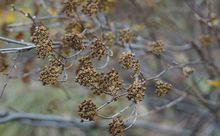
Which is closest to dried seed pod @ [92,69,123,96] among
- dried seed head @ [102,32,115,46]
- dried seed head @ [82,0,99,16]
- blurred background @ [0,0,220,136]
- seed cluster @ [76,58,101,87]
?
seed cluster @ [76,58,101,87]

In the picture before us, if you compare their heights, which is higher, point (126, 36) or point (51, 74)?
point (126, 36)

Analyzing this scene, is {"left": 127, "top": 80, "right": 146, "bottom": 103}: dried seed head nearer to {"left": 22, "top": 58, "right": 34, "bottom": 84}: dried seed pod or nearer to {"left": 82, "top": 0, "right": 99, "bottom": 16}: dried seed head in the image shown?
{"left": 82, "top": 0, "right": 99, "bottom": 16}: dried seed head

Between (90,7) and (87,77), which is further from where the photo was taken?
(90,7)

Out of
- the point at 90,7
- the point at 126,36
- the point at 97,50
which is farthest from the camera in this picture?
the point at 126,36

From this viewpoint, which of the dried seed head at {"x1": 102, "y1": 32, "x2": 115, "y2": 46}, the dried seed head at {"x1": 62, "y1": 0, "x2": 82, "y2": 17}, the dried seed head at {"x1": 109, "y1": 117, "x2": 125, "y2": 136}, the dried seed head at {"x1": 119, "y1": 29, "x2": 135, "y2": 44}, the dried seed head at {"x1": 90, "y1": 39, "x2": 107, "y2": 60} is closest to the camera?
the dried seed head at {"x1": 109, "y1": 117, "x2": 125, "y2": 136}

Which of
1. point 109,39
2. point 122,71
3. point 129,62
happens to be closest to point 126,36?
point 109,39

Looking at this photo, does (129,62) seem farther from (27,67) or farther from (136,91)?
(27,67)

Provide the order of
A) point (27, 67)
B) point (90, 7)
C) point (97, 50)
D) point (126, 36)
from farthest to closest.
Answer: point (27, 67) < point (126, 36) < point (90, 7) < point (97, 50)

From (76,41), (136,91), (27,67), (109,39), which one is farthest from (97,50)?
(27,67)

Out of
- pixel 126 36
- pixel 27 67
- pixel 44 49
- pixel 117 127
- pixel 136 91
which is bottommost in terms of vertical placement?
pixel 117 127

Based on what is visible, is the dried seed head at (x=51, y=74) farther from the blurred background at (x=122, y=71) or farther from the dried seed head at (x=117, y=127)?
the blurred background at (x=122, y=71)

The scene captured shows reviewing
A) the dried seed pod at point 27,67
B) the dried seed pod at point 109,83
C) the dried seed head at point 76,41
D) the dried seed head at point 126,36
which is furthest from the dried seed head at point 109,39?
the dried seed pod at point 27,67
